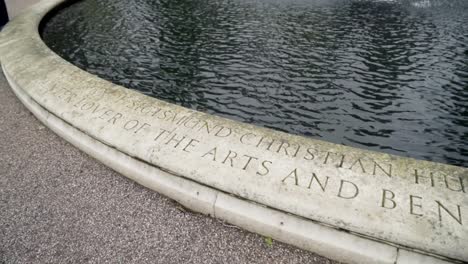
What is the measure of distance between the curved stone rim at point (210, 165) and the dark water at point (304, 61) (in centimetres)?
168

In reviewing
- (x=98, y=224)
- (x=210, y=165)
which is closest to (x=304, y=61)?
(x=210, y=165)

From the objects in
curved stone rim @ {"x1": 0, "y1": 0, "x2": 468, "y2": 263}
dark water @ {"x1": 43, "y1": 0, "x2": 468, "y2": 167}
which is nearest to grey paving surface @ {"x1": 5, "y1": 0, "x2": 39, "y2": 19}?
dark water @ {"x1": 43, "y1": 0, "x2": 468, "y2": 167}

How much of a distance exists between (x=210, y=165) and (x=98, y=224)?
4.80 ft

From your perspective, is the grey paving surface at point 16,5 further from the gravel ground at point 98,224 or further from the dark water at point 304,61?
the gravel ground at point 98,224

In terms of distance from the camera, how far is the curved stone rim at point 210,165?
3530 millimetres

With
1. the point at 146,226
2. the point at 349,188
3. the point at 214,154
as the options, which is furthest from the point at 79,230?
the point at 349,188

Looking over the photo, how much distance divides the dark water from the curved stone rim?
1.68 meters

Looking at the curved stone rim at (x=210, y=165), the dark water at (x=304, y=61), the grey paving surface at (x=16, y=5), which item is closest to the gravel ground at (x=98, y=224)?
the curved stone rim at (x=210, y=165)

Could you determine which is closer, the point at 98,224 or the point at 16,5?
the point at 98,224

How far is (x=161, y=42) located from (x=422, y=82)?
6.68 metres

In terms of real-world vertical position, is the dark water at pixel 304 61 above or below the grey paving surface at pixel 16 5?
above

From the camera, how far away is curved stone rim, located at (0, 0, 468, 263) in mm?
3530

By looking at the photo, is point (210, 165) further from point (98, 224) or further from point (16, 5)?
point (16, 5)

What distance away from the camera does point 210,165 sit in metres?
4.23
